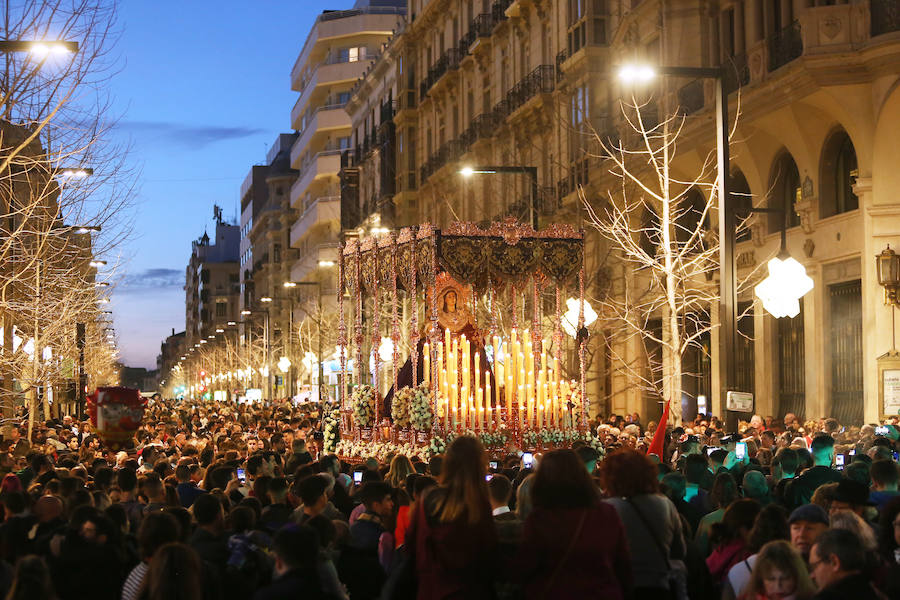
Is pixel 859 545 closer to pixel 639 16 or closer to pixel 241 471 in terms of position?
pixel 241 471

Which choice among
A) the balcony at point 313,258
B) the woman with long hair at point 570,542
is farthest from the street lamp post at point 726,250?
the balcony at point 313,258

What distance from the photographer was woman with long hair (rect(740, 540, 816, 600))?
645 centimetres

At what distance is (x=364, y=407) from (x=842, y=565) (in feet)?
67.6

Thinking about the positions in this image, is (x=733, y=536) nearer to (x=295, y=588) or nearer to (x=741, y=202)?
(x=295, y=588)

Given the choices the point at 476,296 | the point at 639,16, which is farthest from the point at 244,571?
the point at 639,16

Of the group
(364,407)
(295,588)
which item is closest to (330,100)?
(364,407)

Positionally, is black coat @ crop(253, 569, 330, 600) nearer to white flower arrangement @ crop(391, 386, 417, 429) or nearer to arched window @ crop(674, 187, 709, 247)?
white flower arrangement @ crop(391, 386, 417, 429)

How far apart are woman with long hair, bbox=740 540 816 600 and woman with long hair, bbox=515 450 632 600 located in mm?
639

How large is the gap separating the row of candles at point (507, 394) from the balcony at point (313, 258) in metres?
51.6

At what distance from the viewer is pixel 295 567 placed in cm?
682

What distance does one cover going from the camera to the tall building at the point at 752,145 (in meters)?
24.6

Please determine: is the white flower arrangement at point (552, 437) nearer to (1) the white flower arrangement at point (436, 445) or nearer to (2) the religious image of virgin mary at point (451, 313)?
(1) the white flower arrangement at point (436, 445)

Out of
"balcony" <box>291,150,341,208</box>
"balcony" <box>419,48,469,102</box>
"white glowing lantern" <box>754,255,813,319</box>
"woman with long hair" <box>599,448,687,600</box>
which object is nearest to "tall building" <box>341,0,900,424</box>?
"white glowing lantern" <box>754,255,813,319</box>

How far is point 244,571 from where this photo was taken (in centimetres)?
792
